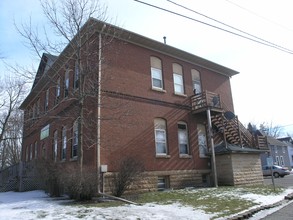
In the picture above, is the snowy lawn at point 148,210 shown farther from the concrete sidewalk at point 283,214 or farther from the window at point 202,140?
the window at point 202,140

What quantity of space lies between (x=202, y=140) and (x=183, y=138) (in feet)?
6.11

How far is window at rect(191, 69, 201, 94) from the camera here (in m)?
21.4

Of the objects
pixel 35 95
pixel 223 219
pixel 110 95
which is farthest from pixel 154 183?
pixel 35 95

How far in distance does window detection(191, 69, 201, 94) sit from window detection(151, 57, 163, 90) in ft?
10.5

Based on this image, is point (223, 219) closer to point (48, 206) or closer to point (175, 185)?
point (48, 206)

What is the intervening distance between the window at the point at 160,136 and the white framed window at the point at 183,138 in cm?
129

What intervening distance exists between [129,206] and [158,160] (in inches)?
Result: 273

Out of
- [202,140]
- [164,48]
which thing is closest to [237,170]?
[202,140]

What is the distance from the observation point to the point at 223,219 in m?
8.20

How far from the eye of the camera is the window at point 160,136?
17797mm

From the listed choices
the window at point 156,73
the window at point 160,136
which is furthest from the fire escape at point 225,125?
the window at point 160,136

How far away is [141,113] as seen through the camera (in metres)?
17.3

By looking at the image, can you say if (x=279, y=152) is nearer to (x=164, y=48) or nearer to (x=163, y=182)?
(x=164, y=48)

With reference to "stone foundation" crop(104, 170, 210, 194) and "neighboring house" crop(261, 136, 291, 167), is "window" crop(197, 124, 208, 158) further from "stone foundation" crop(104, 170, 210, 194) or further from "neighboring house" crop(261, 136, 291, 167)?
"neighboring house" crop(261, 136, 291, 167)
